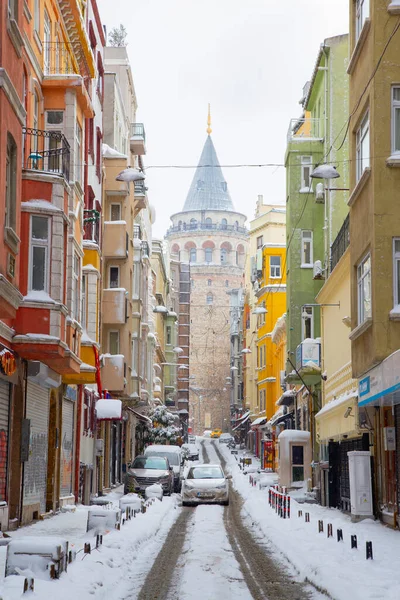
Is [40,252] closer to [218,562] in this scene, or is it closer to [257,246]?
[218,562]

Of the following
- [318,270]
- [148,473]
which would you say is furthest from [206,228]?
[148,473]

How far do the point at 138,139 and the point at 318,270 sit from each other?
45.4 feet

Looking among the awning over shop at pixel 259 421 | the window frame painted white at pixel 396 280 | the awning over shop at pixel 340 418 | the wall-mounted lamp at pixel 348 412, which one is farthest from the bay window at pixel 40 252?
the awning over shop at pixel 259 421

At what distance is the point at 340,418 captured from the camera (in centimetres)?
2772

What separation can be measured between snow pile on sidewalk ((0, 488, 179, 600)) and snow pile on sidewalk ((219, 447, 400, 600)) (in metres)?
2.26

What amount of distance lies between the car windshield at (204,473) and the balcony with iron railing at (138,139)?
20230mm

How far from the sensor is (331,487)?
30.5m

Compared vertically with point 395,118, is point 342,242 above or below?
below

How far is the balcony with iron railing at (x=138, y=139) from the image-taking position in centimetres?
4962

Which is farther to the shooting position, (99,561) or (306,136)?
(306,136)

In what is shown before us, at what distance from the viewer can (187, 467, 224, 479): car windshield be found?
112ft

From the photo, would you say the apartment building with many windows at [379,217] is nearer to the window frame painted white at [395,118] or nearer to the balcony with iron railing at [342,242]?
the window frame painted white at [395,118]

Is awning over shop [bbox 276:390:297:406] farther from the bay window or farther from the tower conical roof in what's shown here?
the tower conical roof

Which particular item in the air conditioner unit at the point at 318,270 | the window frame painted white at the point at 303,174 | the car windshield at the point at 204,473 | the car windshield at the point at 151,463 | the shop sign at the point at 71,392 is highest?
the window frame painted white at the point at 303,174
